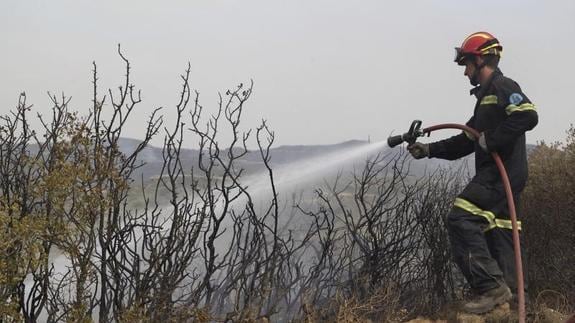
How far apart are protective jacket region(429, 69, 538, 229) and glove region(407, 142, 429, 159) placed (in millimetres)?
357

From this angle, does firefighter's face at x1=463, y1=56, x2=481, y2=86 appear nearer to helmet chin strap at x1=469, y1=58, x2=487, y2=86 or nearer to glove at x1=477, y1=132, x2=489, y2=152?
helmet chin strap at x1=469, y1=58, x2=487, y2=86

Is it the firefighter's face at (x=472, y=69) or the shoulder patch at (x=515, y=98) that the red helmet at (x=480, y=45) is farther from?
the shoulder patch at (x=515, y=98)

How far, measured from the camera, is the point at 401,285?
17.5 feet

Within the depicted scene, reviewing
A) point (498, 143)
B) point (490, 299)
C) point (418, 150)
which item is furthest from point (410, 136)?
point (490, 299)

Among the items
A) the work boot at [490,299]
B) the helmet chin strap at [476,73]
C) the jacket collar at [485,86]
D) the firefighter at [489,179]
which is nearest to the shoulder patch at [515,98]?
the firefighter at [489,179]

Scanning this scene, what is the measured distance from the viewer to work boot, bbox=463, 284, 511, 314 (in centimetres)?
443

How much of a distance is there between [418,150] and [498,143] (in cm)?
63

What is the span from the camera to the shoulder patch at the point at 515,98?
15.0 ft

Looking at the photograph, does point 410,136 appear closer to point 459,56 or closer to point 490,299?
point 459,56

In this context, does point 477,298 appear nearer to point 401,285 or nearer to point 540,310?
point 540,310

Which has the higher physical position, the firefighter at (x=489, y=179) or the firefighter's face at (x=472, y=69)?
the firefighter's face at (x=472, y=69)

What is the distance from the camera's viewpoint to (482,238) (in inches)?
179

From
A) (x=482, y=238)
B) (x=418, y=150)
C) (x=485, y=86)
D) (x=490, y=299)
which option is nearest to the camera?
(x=490, y=299)

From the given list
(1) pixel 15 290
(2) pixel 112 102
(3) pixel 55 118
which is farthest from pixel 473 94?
(1) pixel 15 290
